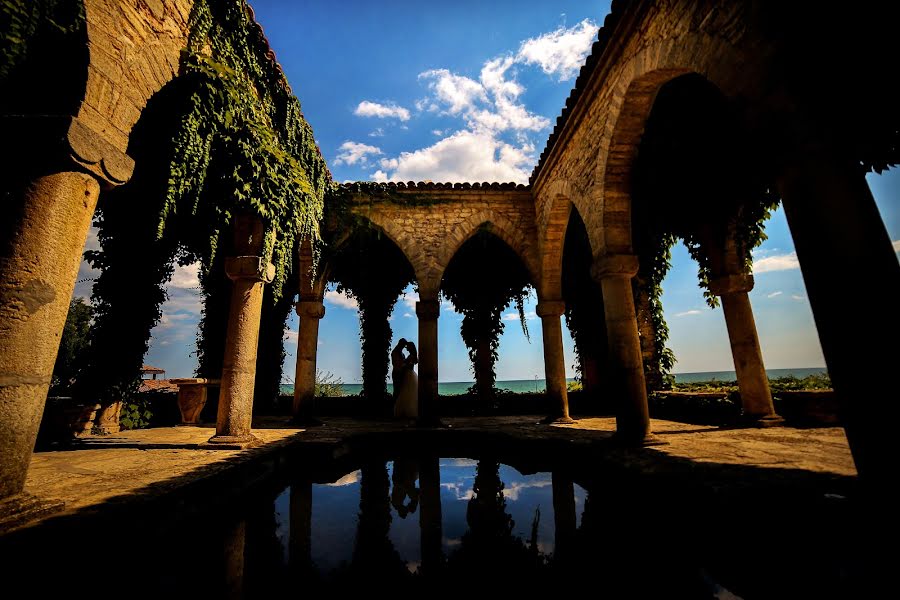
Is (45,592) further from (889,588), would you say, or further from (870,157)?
(870,157)

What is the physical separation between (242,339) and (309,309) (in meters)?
3.54

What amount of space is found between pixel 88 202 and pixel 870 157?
9.13m

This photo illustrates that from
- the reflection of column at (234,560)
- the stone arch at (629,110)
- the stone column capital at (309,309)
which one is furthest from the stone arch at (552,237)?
the reflection of column at (234,560)

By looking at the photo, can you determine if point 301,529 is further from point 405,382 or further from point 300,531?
point 405,382

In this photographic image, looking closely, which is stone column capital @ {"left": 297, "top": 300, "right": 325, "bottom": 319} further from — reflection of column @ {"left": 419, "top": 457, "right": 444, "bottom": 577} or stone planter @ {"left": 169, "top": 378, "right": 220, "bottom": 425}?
reflection of column @ {"left": 419, "top": 457, "right": 444, "bottom": 577}

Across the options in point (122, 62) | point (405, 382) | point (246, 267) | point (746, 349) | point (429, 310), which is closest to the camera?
point (122, 62)

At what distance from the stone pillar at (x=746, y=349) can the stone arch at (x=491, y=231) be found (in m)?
3.65

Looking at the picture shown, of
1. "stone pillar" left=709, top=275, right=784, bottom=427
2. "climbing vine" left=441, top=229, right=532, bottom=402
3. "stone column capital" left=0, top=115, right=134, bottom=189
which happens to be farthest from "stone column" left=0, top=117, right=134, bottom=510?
"climbing vine" left=441, top=229, right=532, bottom=402

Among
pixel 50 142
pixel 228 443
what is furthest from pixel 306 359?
pixel 50 142

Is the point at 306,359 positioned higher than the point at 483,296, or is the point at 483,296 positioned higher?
the point at 483,296

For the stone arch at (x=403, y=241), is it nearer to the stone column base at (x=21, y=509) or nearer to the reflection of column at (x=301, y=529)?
the reflection of column at (x=301, y=529)

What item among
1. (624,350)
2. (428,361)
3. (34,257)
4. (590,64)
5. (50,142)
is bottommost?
(624,350)

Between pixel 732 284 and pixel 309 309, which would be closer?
pixel 732 284

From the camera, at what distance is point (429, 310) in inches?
322
